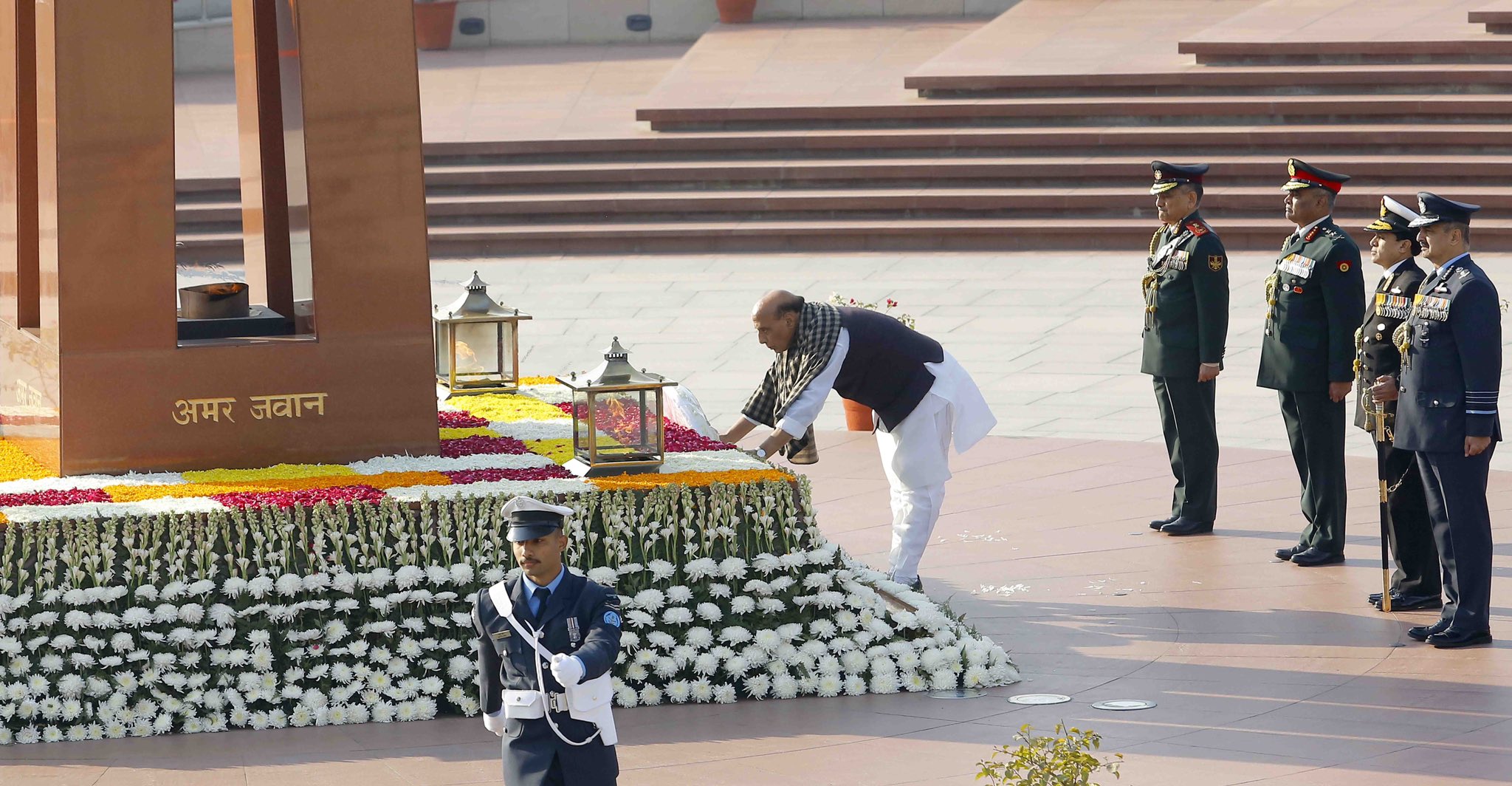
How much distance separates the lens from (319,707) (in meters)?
6.32

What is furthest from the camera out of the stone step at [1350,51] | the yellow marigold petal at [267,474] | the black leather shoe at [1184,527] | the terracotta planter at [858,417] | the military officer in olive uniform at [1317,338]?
the stone step at [1350,51]

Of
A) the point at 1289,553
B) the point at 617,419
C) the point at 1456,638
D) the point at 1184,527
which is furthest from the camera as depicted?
the point at 1184,527

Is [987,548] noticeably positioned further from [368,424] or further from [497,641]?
[497,641]

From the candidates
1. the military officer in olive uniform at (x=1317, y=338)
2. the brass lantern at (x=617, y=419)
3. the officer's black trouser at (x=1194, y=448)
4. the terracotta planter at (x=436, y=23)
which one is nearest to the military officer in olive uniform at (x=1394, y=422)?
the military officer in olive uniform at (x=1317, y=338)

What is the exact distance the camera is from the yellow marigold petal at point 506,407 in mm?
8445

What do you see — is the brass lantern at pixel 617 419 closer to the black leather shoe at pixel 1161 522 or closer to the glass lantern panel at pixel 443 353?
the glass lantern panel at pixel 443 353

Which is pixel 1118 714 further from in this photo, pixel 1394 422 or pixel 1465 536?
pixel 1394 422

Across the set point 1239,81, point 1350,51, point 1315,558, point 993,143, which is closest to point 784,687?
point 1315,558

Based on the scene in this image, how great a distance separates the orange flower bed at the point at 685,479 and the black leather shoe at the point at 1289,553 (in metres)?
2.58

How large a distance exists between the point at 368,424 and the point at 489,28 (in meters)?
19.3

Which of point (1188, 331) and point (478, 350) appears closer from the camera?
point (1188, 331)

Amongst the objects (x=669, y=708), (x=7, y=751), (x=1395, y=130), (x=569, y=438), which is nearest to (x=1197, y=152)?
(x=1395, y=130)

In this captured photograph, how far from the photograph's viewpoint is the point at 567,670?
14.7 feet

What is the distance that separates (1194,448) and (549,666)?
4.97 meters
